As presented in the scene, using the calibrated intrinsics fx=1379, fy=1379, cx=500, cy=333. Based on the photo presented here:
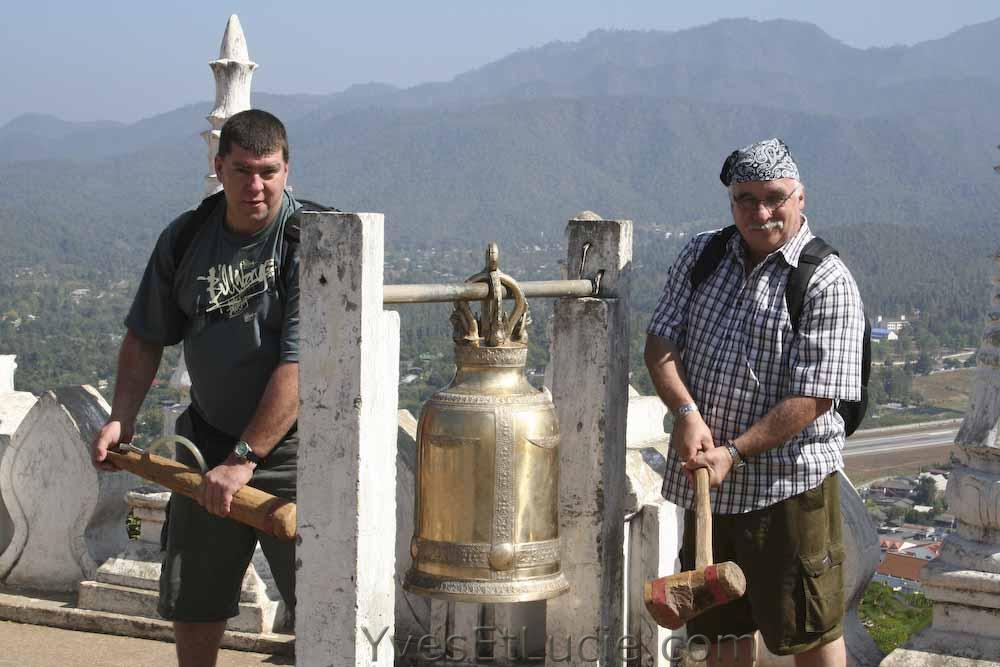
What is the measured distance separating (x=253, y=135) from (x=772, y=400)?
1.60 m

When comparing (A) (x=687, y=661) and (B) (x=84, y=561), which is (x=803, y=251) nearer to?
(A) (x=687, y=661)

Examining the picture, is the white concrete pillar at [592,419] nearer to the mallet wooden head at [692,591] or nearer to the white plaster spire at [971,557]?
Answer: the mallet wooden head at [692,591]

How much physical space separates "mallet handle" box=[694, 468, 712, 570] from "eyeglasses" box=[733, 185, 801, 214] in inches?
28.7

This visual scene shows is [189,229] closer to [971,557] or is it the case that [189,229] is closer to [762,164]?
[762,164]

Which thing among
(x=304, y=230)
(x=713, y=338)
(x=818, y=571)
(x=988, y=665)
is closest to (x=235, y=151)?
(x=304, y=230)

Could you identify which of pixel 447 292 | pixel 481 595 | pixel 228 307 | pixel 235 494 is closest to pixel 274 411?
pixel 235 494

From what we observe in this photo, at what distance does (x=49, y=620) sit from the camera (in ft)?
19.5

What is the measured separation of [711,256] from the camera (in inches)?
158

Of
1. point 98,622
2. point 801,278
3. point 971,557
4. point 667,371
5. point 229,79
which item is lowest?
point 98,622

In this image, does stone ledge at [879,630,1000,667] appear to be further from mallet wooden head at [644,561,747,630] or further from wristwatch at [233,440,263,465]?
wristwatch at [233,440,263,465]

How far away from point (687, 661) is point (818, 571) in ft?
2.61

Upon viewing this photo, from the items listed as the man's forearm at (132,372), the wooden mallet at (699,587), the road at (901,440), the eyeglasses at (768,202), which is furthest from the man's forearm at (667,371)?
A: the road at (901,440)

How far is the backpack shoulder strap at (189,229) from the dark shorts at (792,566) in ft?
5.65

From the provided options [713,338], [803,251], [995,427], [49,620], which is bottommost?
[49,620]
